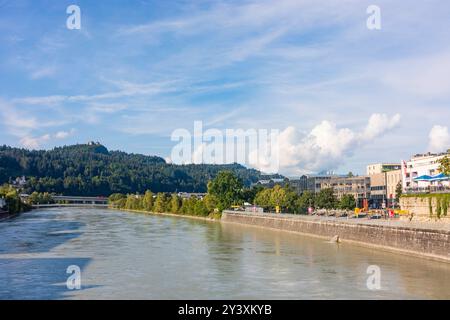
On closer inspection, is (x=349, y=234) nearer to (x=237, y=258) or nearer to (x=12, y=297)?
(x=237, y=258)

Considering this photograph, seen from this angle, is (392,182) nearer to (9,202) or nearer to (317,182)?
(317,182)

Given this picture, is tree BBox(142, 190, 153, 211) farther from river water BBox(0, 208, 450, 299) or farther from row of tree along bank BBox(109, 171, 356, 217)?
river water BBox(0, 208, 450, 299)

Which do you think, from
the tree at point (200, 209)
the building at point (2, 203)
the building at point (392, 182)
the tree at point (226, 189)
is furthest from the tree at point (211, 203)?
the building at point (2, 203)

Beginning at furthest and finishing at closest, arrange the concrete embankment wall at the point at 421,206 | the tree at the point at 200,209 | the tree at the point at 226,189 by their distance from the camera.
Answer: the tree at the point at 226,189, the tree at the point at 200,209, the concrete embankment wall at the point at 421,206

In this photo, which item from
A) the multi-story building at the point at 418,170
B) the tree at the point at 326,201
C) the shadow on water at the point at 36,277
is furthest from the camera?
the tree at the point at 326,201

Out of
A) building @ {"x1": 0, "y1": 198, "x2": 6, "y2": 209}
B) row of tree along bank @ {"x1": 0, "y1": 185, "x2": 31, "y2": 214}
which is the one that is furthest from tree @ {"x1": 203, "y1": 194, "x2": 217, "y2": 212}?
building @ {"x1": 0, "y1": 198, "x2": 6, "y2": 209}

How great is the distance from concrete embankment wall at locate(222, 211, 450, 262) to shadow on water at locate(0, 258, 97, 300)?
67.3 feet

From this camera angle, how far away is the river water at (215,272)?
23.7 m

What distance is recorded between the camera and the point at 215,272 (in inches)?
1166

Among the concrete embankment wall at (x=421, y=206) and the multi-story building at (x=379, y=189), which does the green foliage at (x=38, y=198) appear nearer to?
the multi-story building at (x=379, y=189)

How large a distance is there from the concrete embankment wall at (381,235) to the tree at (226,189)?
3628cm

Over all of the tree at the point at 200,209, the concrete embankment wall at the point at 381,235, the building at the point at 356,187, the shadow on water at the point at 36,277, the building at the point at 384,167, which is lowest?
the shadow on water at the point at 36,277

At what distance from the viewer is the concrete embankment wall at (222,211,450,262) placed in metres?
32.8
